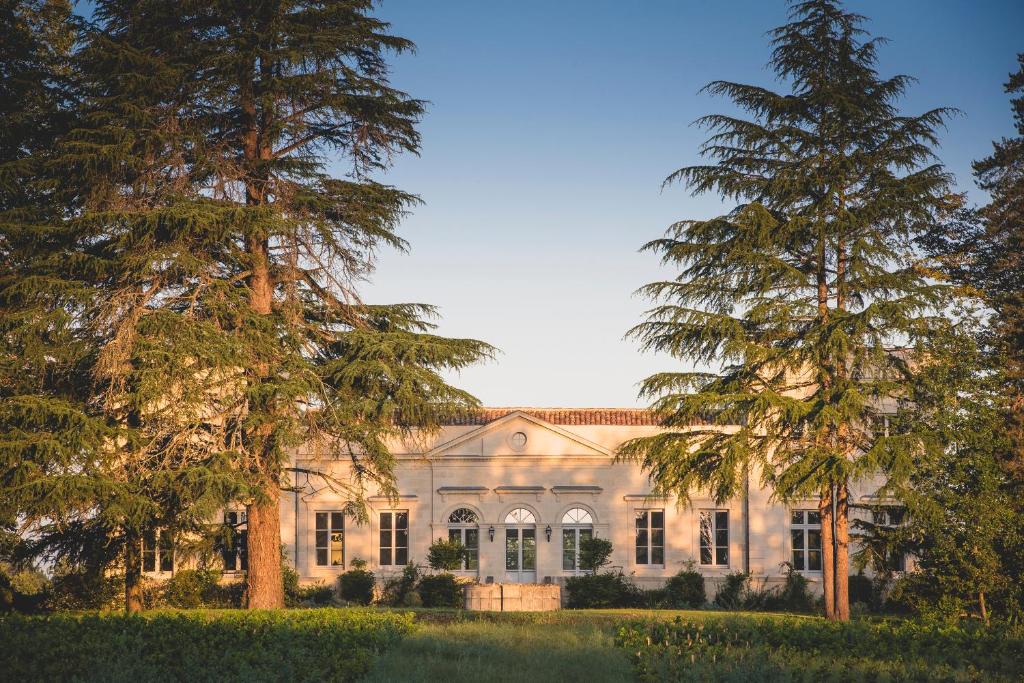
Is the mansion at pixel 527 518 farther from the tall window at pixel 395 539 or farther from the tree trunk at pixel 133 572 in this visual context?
the tree trunk at pixel 133 572

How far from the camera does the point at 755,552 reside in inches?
1252

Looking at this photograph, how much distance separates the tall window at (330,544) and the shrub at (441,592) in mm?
3571

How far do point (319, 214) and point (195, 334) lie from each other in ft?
12.8

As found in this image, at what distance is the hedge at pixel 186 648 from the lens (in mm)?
12141

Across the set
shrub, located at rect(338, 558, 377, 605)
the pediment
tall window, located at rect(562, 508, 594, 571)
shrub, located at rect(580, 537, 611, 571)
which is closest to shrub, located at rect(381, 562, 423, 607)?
shrub, located at rect(338, 558, 377, 605)

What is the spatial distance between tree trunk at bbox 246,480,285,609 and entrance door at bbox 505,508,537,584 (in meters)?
12.2

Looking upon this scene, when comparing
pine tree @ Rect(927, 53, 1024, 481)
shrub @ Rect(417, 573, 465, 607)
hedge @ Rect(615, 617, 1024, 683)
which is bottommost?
shrub @ Rect(417, 573, 465, 607)

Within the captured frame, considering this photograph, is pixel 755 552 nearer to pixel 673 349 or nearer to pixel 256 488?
pixel 673 349

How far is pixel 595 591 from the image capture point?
1171 inches

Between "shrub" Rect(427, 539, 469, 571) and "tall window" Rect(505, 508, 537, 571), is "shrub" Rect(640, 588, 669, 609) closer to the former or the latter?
"tall window" Rect(505, 508, 537, 571)

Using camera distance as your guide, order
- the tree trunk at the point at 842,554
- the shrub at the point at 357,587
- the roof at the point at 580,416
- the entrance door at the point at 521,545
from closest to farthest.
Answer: the tree trunk at the point at 842,554
the shrub at the point at 357,587
the entrance door at the point at 521,545
the roof at the point at 580,416

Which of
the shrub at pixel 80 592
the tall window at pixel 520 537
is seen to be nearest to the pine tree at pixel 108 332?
the shrub at pixel 80 592

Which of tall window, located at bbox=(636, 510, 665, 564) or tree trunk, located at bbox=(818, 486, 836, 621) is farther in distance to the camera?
tall window, located at bbox=(636, 510, 665, 564)

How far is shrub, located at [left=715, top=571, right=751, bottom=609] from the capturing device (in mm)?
30375
